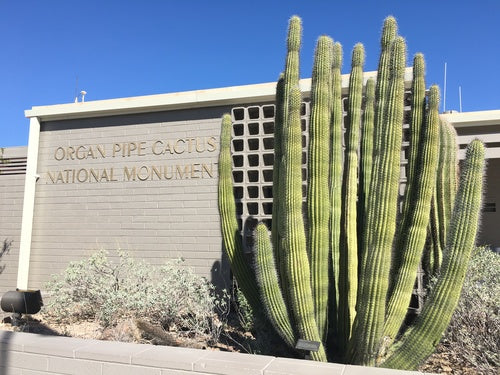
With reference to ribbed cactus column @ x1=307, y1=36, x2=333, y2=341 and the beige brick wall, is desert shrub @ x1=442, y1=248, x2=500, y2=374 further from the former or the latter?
the beige brick wall

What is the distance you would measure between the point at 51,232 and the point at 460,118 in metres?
8.80

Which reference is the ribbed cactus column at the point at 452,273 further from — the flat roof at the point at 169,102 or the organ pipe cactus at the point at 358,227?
the flat roof at the point at 169,102

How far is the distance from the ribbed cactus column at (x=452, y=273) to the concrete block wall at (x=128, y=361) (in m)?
0.96

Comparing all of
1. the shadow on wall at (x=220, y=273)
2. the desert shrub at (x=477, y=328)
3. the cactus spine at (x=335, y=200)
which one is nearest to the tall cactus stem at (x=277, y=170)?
the cactus spine at (x=335, y=200)

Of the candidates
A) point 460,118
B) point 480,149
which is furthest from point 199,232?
point 460,118

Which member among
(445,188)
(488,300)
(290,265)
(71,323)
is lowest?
(71,323)

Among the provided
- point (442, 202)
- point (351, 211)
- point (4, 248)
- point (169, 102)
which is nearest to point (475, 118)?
point (442, 202)

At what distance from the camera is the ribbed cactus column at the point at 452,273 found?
377 cm

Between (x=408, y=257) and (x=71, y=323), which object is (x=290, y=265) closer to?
(x=408, y=257)

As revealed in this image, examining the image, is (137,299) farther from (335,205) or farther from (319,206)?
(319,206)

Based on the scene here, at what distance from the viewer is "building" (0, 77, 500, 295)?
785 cm

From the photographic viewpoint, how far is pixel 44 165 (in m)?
9.22

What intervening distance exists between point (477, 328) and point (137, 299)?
4.28 metres

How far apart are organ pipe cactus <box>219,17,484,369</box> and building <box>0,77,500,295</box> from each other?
8.16 feet
